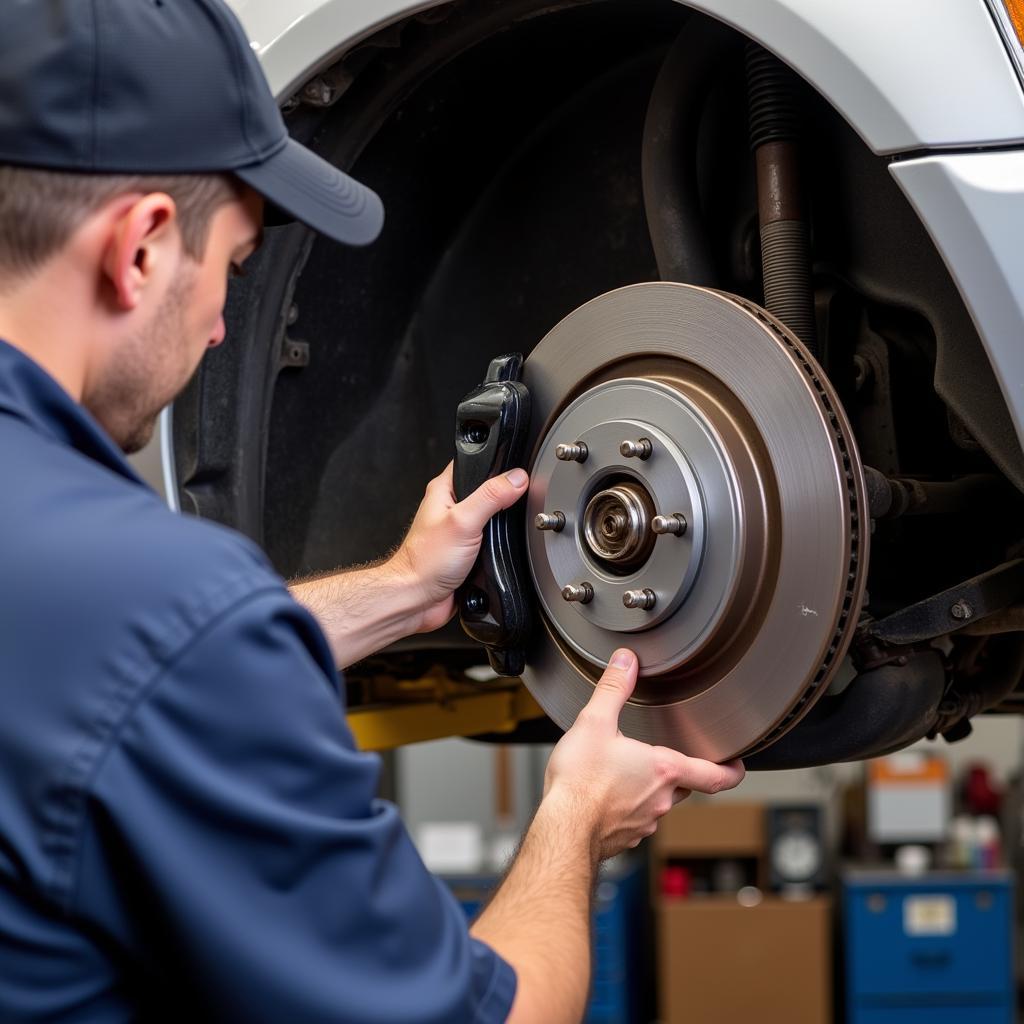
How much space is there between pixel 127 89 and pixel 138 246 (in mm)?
69

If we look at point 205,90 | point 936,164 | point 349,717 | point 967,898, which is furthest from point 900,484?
point 967,898

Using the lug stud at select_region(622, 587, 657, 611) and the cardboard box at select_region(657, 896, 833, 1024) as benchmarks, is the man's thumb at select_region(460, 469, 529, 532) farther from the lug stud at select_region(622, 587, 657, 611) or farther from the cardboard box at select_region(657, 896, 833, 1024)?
the cardboard box at select_region(657, 896, 833, 1024)

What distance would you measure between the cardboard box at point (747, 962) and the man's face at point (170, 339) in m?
3.18

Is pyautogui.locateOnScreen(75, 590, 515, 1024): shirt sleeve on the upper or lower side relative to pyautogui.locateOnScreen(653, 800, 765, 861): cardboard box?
upper

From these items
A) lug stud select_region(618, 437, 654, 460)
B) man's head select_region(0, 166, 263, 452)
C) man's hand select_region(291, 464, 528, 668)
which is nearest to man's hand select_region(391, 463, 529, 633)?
man's hand select_region(291, 464, 528, 668)

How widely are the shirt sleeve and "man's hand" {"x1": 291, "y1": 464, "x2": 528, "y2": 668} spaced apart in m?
0.41

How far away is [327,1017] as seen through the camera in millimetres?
519

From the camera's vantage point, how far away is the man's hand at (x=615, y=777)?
77 centimetres

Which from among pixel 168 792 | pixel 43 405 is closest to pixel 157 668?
pixel 168 792

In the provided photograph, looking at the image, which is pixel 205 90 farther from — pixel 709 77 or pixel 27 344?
pixel 709 77

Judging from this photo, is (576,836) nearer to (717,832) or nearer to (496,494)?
(496,494)

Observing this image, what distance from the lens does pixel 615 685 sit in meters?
0.86

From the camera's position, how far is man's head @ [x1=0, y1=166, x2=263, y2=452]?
0.59 metres

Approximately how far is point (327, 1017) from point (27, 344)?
0.31m
